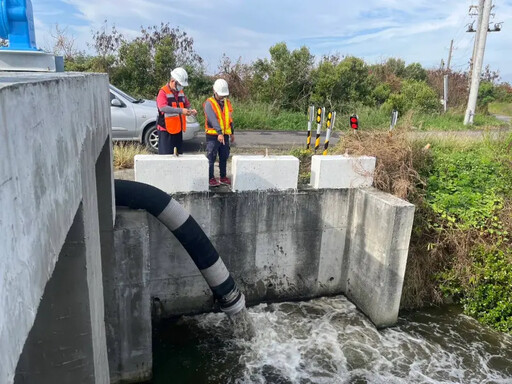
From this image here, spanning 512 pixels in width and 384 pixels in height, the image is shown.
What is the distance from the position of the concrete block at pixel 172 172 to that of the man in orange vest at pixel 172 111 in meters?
1.08

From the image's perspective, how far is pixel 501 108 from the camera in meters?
32.0

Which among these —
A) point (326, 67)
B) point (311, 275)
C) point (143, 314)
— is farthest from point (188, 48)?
point (143, 314)

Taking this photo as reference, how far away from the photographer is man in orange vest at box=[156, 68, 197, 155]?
255 inches

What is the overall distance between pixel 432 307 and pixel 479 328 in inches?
29.3

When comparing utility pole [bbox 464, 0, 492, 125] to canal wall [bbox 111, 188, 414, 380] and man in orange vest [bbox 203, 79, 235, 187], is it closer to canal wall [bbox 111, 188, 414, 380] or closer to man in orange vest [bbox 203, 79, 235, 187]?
canal wall [bbox 111, 188, 414, 380]

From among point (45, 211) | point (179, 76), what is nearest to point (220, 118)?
point (179, 76)

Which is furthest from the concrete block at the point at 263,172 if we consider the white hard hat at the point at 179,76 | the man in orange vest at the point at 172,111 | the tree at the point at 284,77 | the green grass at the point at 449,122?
the tree at the point at 284,77

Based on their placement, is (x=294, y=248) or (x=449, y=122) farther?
(x=449, y=122)

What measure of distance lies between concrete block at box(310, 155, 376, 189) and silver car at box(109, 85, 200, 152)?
4.68 meters

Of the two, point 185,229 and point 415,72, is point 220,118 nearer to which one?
point 185,229

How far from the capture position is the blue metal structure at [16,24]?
3.25 meters

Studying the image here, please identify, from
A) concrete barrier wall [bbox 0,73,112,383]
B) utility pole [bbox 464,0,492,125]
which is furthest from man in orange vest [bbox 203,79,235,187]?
utility pole [bbox 464,0,492,125]

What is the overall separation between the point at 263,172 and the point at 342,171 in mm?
1327

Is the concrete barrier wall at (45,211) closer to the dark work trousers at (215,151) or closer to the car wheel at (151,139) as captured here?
the dark work trousers at (215,151)
